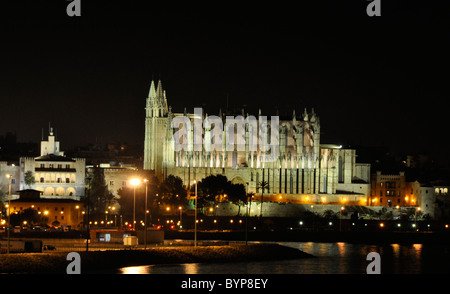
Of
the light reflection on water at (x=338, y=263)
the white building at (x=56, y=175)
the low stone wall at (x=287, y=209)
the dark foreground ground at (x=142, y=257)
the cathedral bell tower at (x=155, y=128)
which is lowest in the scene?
the light reflection on water at (x=338, y=263)

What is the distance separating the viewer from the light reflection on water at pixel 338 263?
193ft

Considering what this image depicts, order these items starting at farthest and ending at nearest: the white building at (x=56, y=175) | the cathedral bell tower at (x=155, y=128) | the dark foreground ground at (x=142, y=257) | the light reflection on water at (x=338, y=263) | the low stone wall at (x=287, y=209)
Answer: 1. the cathedral bell tower at (x=155, y=128)
2. the white building at (x=56, y=175)
3. the low stone wall at (x=287, y=209)
4. the light reflection on water at (x=338, y=263)
5. the dark foreground ground at (x=142, y=257)

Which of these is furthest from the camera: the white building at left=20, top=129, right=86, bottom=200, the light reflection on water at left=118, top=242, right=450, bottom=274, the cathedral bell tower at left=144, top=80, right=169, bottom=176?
the cathedral bell tower at left=144, top=80, right=169, bottom=176

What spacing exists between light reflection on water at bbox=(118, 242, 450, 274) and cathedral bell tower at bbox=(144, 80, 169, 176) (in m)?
34.2

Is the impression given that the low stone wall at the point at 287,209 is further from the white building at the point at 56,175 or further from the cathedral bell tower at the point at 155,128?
the white building at the point at 56,175

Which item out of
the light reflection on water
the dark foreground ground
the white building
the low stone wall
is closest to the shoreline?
the light reflection on water

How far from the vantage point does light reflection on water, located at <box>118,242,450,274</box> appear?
58781mm

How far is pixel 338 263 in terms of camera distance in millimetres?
69062

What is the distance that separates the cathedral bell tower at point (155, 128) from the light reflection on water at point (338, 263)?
3425cm

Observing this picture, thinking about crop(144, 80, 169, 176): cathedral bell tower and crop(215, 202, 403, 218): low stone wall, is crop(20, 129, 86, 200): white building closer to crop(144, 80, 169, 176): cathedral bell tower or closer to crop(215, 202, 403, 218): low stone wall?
crop(144, 80, 169, 176): cathedral bell tower

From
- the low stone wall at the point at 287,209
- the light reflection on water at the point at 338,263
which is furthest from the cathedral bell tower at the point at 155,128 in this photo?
the light reflection on water at the point at 338,263
